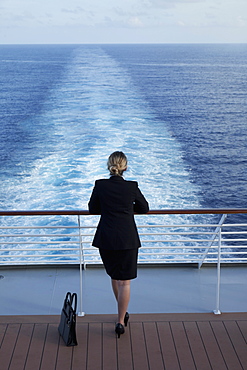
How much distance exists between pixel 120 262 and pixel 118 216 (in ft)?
0.80

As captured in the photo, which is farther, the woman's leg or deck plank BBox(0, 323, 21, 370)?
the woman's leg

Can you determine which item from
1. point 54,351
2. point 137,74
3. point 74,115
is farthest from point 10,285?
point 137,74

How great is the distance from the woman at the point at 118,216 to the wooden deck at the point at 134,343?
1.14ft

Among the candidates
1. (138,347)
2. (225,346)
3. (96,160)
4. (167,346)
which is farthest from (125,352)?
(96,160)

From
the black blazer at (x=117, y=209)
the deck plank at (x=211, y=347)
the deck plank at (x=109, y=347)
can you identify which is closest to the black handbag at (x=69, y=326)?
the deck plank at (x=109, y=347)

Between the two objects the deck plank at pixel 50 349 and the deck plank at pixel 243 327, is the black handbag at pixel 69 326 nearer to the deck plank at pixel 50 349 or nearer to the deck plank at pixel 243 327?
the deck plank at pixel 50 349

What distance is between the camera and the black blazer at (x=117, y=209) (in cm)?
238

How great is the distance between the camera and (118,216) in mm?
2406

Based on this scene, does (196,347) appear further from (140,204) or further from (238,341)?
(140,204)

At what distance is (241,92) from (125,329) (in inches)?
1452

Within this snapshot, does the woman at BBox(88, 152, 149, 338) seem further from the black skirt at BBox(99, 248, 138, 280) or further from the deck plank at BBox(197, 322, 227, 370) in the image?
the deck plank at BBox(197, 322, 227, 370)

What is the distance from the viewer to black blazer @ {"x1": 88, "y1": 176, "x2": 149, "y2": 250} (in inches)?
93.6

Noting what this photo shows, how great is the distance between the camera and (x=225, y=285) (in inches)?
131

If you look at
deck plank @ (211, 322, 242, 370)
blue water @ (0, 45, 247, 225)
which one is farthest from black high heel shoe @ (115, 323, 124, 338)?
Result: blue water @ (0, 45, 247, 225)
